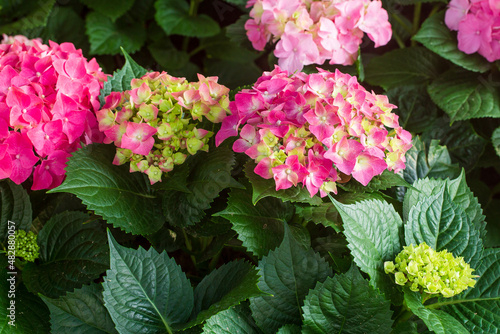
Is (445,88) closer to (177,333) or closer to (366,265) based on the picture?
(366,265)

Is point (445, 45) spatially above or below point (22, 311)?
above

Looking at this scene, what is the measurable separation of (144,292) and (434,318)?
46 cm

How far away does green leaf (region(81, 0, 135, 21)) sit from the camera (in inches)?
62.1

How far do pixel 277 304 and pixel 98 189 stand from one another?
360mm

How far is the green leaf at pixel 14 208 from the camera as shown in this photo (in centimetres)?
92

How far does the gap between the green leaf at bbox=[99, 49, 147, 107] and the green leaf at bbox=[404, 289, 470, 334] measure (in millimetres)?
672

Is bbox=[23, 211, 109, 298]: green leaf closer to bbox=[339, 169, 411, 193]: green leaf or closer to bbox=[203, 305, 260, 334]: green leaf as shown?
bbox=[203, 305, 260, 334]: green leaf

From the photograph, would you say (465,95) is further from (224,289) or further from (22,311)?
(22,311)

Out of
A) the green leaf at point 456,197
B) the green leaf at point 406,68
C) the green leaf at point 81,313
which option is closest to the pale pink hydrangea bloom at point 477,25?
the green leaf at point 406,68

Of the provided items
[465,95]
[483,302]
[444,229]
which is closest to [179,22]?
[465,95]

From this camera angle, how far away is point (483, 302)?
0.76 metres

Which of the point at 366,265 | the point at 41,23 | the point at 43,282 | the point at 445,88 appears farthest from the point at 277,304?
the point at 41,23

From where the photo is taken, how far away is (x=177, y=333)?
0.78 meters

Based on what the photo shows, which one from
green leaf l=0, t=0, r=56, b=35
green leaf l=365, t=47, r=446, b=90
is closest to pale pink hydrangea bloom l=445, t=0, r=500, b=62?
green leaf l=365, t=47, r=446, b=90
